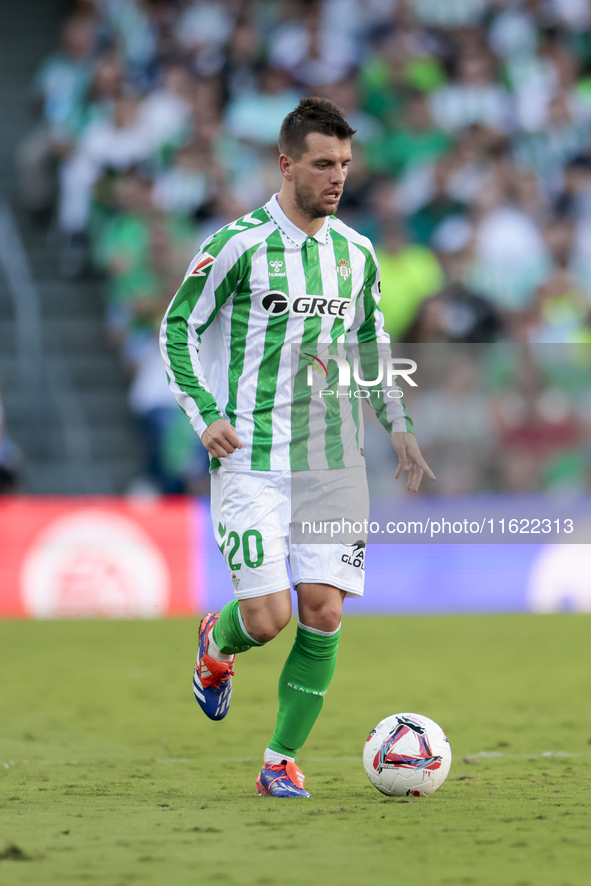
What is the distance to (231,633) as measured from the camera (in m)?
4.58

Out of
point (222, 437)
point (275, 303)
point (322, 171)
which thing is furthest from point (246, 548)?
point (322, 171)

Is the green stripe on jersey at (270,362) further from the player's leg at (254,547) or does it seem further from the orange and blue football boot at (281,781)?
the orange and blue football boot at (281,781)

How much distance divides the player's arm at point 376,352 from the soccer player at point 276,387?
8cm

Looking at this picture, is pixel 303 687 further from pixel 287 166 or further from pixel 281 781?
pixel 287 166

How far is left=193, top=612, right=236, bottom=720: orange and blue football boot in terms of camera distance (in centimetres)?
484

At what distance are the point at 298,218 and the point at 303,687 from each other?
66.7 inches

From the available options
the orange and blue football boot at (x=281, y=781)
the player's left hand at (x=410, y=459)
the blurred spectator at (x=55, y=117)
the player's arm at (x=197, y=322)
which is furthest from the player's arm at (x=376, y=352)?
the blurred spectator at (x=55, y=117)

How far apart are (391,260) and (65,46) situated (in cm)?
482

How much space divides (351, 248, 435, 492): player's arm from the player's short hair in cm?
51

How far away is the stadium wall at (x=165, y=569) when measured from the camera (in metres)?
10.1

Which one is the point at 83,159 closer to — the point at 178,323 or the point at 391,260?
the point at 391,260

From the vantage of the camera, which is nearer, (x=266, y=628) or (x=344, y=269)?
(x=266, y=628)

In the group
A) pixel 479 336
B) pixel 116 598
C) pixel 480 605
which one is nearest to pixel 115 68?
pixel 479 336

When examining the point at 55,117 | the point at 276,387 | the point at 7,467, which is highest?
the point at 55,117
